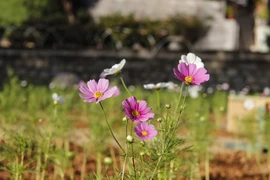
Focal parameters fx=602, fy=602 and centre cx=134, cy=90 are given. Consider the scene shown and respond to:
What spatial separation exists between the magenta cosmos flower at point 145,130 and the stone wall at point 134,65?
43.6 feet

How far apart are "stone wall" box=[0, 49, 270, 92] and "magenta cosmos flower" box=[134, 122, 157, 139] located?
13291mm

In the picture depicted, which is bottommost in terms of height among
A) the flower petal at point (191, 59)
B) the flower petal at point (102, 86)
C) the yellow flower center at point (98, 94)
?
the yellow flower center at point (98, 94)

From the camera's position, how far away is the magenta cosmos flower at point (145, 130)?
234cm

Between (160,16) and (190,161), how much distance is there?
71.9ft

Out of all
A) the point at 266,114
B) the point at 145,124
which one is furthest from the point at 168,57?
the point at 145,124

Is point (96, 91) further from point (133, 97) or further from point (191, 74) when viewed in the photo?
point (191, 74)

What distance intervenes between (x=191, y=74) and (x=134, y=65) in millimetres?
13784

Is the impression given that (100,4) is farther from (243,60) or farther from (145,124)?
(145,124)

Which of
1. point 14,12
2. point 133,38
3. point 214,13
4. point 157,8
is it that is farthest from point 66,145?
point 157,8

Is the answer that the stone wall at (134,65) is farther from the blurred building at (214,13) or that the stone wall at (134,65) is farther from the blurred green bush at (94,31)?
the blurred building at (214,13)

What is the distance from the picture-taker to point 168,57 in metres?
15.9

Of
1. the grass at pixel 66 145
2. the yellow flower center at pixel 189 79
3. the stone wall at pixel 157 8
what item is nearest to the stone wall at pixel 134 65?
the grass at pixel 66 145

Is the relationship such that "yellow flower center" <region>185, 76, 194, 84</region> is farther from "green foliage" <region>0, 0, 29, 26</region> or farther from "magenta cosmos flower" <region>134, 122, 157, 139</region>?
"green foliage" <region>0, 0, 29, 26</region>

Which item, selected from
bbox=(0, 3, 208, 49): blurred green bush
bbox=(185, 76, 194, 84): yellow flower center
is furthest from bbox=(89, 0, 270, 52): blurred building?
bbox=(185, 76, 194, 84): yellow flower center
